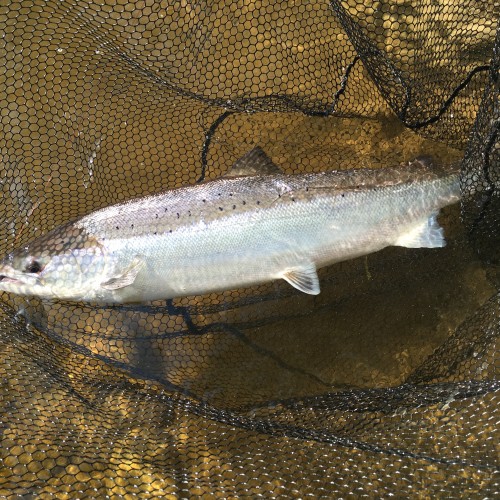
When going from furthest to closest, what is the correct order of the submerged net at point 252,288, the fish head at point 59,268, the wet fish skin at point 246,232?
the fish head at point 59,268 → the wet fish skin at point 246,232 → the submerged net at point 252,288

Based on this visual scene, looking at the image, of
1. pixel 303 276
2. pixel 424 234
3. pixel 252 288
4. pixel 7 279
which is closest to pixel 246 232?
pixel 303 276

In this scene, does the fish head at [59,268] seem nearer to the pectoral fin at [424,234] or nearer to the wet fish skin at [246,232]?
the wet fish skin at [246,232]

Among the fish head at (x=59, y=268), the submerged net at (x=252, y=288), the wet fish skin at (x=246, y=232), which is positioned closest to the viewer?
the submerged net at (x=252, y=288)

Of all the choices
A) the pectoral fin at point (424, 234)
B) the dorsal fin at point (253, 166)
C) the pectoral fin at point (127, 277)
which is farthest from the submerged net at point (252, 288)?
the dorsal fin at point (253, 166)

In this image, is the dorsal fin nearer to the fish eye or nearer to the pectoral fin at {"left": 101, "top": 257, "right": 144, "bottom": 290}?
the pectoral fin at {"left": 101, "top": 257, "right": 144, "bottom": 290}

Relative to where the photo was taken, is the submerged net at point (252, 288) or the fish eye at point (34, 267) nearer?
the submerged net at point (252, 288)

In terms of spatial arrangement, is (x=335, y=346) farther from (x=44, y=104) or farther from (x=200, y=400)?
(x=44, y=104)

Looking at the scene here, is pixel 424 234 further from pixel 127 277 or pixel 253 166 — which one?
pixel 127 277
